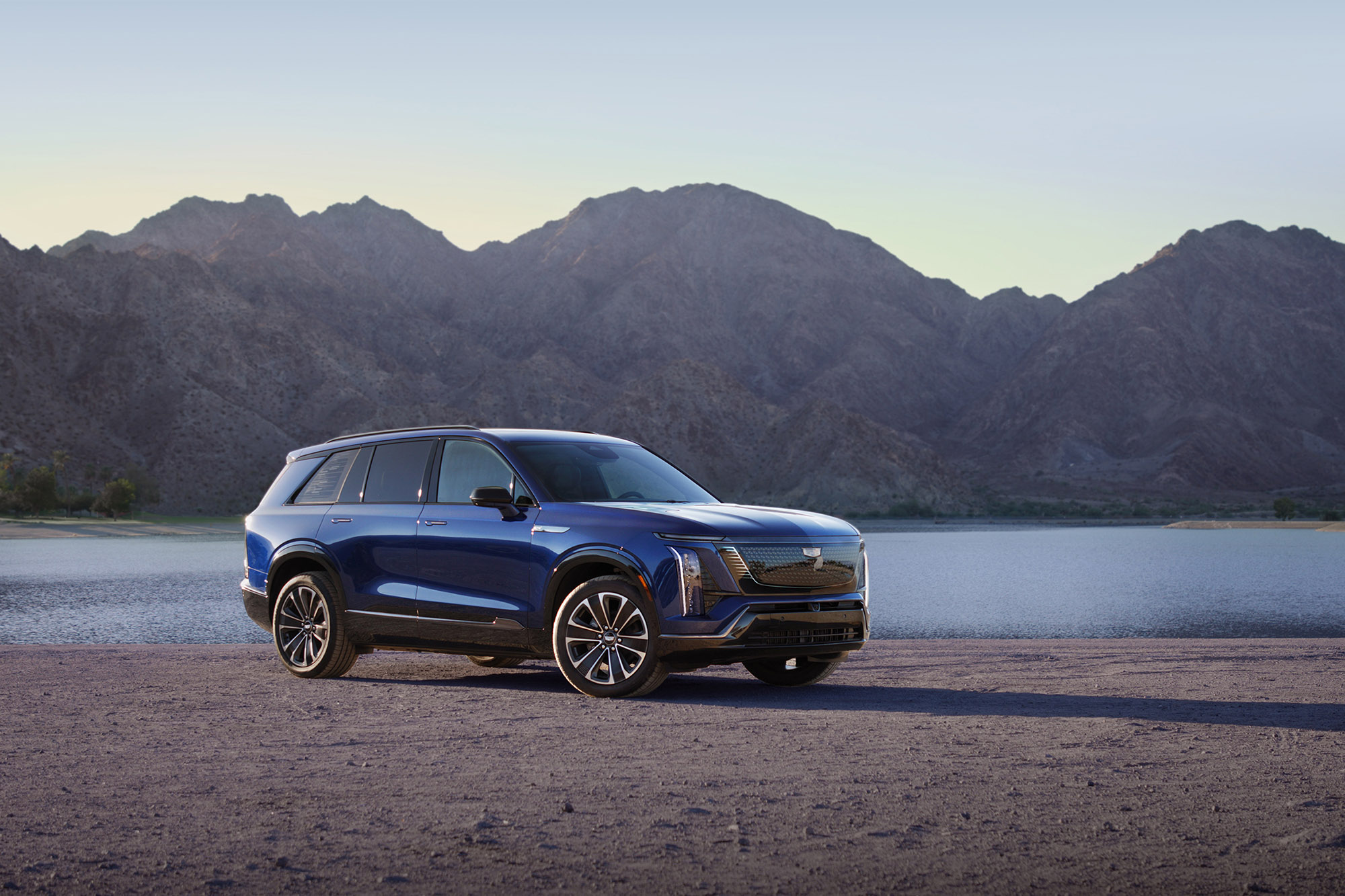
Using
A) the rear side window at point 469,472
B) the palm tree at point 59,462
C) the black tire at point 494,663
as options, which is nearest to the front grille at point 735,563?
the rear side window at point 469,472

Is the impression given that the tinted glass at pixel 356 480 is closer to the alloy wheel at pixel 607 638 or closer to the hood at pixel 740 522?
the hood at pixel 740 522

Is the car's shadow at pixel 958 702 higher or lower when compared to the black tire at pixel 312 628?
lower

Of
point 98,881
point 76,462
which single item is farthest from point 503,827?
point 76,462

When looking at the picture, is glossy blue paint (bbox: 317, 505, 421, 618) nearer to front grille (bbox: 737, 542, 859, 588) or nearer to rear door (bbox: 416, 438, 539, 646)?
rear door (bbox: 416, 438, 539, 646)

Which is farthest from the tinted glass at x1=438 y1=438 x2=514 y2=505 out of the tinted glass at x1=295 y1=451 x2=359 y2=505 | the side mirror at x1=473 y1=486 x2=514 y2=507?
the tinted glass at x1=295 y1=451 x2=359 y2=505

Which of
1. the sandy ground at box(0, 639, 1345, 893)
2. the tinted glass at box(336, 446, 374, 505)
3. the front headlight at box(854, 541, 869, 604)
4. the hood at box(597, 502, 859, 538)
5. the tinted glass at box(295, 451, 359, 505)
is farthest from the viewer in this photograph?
the tinted glass at box(295, 451, 359, 505)

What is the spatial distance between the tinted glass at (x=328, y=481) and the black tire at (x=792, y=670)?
3769mm

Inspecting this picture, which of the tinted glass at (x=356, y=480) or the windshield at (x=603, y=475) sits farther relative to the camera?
the tinted glass at (x=356, y=480)

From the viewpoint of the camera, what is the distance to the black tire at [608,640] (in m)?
9.55

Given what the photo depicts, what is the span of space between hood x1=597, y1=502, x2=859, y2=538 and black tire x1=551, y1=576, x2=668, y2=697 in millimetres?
564

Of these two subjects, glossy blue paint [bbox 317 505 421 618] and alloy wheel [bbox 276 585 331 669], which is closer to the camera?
glossy blue paint [bbox 317 505 421 618]

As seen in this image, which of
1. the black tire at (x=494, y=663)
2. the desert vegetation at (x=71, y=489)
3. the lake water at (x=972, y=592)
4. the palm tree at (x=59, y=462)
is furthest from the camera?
the palm tree at (x=59, y=462)

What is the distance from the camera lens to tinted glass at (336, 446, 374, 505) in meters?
11.3

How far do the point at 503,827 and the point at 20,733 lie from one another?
4282 mm
